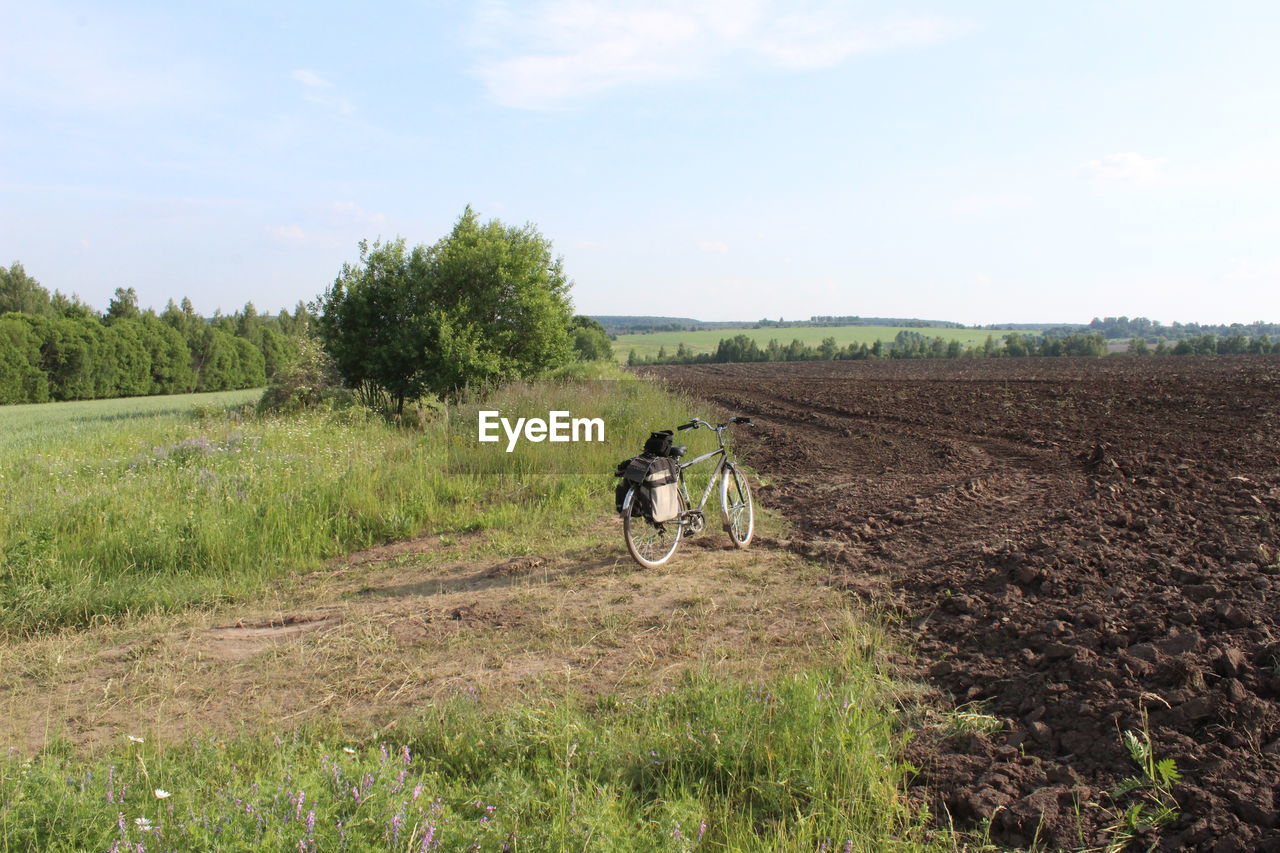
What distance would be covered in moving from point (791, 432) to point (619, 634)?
11745 mm

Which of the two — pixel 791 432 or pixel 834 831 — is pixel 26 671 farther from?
pixel 791 432

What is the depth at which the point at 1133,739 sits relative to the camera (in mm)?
3227

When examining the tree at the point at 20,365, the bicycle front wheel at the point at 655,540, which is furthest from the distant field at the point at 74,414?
the bicycle front wheel at the point at 655,540

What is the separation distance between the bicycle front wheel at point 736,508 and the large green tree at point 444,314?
12.9m

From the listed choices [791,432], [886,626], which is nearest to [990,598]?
[886,626]

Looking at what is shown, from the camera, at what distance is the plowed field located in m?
3.03

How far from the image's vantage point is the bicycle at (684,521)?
21.2 feet

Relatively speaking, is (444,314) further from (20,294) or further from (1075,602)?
(20,294)

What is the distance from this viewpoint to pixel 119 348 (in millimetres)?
47312

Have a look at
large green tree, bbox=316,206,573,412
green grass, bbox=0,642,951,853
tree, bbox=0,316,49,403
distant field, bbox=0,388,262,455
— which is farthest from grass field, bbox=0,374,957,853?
tree, bbox=0,316,49,403

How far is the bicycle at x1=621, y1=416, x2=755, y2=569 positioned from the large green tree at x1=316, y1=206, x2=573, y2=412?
12963mm

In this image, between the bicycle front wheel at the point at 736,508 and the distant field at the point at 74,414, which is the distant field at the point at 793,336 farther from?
the bicycle front wheel at the point at 736,508

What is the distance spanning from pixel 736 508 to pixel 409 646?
11.1 ft

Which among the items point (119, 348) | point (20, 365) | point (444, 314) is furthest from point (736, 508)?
point (119, 348)
